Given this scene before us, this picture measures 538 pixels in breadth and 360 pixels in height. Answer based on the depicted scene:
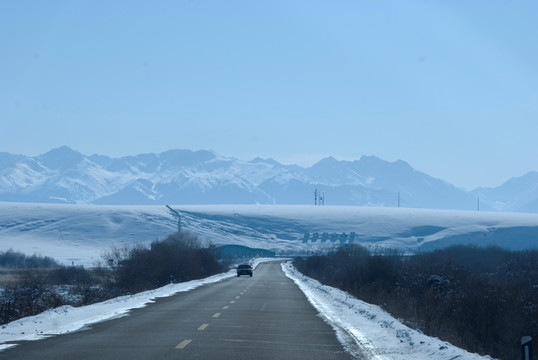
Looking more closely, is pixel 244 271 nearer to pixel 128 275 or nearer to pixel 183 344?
pixel 128 275

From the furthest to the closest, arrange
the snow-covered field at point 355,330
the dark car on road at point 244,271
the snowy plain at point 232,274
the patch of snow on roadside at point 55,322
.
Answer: the dark car on road at point 244,271 < the patch of snow on roadside at point 55,322 < the snowy plain at point 232,274 < the snow-covered field at point 355,330

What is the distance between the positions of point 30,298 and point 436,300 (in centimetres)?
1425

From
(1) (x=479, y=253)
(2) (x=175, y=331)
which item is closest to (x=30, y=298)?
(2) (x=175, y=331)

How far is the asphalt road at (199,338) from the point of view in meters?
14.0

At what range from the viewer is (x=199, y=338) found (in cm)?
1659

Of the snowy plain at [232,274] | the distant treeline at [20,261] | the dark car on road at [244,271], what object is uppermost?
the snowy plain at [232,274]

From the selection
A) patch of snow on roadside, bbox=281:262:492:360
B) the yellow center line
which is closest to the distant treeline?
patch of snow on roadside, bbox=281:262:492:360

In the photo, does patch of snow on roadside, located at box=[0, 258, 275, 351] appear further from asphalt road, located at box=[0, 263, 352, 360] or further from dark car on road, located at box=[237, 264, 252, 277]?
dark car on road, located at box=[237, 264, 252, 277]

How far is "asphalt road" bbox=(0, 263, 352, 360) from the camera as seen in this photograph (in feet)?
45.9

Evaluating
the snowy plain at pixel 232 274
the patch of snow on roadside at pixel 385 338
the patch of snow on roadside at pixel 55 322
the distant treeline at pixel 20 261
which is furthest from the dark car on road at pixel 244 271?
the distant treeline at pixel 20 261

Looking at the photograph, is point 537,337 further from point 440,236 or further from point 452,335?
point 440,236

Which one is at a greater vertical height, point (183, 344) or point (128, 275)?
point (183, 344)

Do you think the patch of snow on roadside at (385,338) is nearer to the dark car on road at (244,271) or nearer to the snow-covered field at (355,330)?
the snow-covered field at (355,330)

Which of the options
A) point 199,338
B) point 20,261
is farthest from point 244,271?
point 20,261
